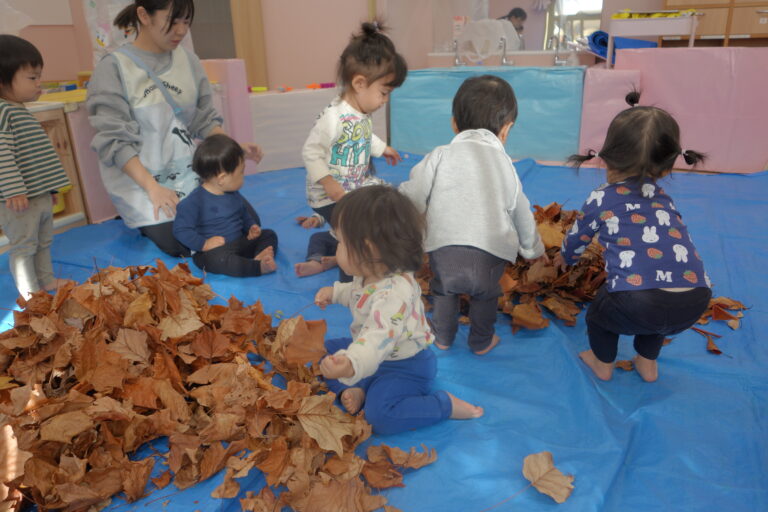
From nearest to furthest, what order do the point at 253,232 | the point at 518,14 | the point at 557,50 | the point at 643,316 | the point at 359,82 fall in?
1. the point at 643,316
2. the point at 359,82
3. the point at 253,232
4. the point at 557,50
5. the point at 518,14

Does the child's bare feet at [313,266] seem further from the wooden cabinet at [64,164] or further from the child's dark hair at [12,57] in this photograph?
the wooden cabinet at [64,164]

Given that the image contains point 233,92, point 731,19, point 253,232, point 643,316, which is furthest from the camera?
point 731,19

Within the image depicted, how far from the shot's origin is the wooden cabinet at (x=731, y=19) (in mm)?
4832

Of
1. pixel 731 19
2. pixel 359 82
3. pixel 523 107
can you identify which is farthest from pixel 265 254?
pixel 731 19

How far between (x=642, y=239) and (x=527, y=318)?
0.46 meters

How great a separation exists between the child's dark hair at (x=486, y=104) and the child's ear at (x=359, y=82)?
1.97 ft

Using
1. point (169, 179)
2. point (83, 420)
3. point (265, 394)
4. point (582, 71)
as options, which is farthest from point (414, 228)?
point (582, 71)

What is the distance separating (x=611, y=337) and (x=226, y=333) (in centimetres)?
108

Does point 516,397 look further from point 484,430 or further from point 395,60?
point 395,60

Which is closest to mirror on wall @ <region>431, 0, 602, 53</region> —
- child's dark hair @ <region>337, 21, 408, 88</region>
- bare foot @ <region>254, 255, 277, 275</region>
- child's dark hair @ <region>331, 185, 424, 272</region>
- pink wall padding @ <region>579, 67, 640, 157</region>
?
pink wall padding @ <region>579, 67, 640, 157</region>

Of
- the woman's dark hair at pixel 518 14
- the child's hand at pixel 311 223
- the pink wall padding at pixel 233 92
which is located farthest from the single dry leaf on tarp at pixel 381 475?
the woman's dark hair at pixel 518 14

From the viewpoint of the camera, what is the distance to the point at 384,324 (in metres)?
1.22

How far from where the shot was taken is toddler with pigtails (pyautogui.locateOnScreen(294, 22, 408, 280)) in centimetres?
208

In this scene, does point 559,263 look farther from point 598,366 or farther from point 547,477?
point 547,477
